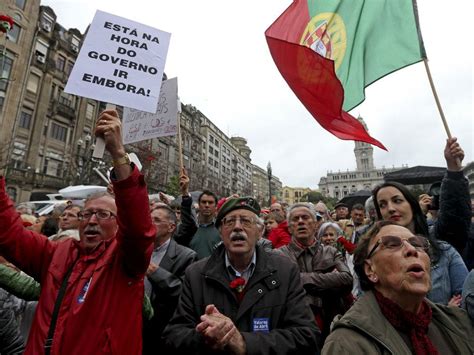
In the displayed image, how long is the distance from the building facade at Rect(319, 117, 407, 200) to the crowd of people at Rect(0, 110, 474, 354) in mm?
136235

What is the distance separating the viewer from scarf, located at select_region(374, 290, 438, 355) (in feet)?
5.25

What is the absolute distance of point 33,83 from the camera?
2873 centimetres

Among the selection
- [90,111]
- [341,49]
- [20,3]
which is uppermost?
[20,3]

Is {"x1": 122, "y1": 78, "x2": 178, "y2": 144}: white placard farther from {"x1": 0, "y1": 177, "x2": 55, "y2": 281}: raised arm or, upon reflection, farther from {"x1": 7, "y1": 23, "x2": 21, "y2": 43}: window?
{"x1": 7, "y1": 23, "x2": 21, "y2": 43}: window

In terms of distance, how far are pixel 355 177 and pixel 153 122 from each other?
14181cm

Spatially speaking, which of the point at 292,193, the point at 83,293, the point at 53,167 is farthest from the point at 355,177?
the point at 83,293

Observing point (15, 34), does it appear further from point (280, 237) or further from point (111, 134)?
point (111, 134)

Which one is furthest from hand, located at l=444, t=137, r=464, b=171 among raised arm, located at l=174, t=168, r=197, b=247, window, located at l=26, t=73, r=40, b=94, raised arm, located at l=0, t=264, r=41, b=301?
window, located at l=26, t=73, r=40, b=94

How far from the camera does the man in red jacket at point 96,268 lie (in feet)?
5.65

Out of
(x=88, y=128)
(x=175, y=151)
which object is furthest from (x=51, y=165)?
(x=175, y=151)

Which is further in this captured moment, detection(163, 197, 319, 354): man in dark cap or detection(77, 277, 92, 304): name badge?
detection(163, 197, 319, 354): man in dark cap

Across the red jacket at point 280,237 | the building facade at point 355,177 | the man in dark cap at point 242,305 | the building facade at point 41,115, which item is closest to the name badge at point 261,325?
the man in dark cap at point 242,305

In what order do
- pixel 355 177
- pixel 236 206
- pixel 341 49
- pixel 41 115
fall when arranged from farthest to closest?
pixel 355 177
pixel 41 115
pixel 341 49
pixel 236 206

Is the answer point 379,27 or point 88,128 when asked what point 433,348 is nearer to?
point 379,27
